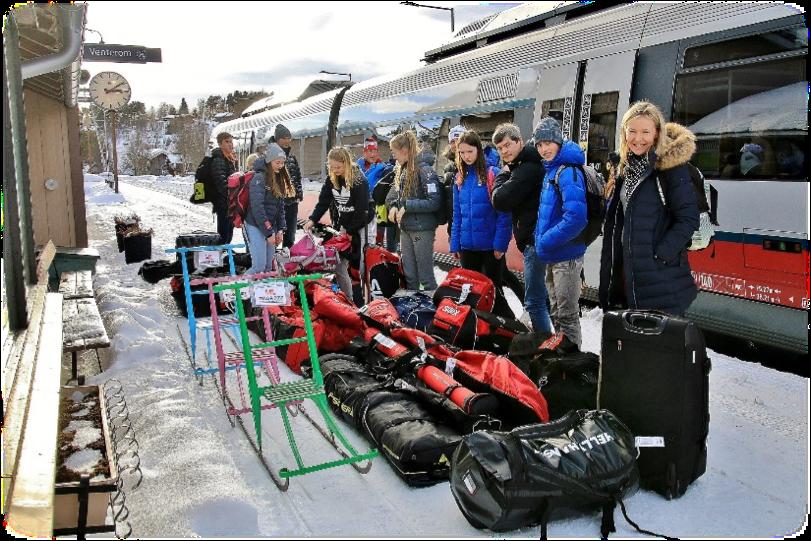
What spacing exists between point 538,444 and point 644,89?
3952 mm

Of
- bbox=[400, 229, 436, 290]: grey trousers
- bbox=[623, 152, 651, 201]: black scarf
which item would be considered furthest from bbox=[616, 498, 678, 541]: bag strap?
bbox=[400, 229, 436, 290]: grey trousers

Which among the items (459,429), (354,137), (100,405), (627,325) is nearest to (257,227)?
(100,405)

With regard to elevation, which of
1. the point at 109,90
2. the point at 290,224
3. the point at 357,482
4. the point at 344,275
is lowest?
the point at 357,482

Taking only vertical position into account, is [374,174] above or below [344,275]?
above

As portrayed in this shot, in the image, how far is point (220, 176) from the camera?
28.7ft

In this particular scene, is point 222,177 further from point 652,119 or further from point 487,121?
point 652,119

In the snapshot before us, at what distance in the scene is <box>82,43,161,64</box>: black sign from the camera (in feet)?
34.8

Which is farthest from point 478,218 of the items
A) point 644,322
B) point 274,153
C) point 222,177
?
point 222,177

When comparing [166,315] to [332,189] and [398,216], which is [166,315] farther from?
[398,216]

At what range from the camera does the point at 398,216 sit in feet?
19.9

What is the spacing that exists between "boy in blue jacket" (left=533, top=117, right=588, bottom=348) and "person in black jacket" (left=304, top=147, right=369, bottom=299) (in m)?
2.24

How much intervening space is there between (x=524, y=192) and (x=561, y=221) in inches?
23.3

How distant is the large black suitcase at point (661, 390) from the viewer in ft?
9.82

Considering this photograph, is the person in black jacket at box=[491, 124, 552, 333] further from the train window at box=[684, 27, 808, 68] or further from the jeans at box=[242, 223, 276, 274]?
the jeans at box=[242, 223, 276, 274]
